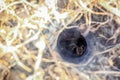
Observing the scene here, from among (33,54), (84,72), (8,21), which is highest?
(8,21)

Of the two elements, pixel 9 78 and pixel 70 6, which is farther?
pixel 70 6

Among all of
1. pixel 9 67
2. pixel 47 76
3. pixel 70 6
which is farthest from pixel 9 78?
pixel 70 6

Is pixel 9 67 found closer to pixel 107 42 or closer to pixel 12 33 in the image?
pixel 12 33
